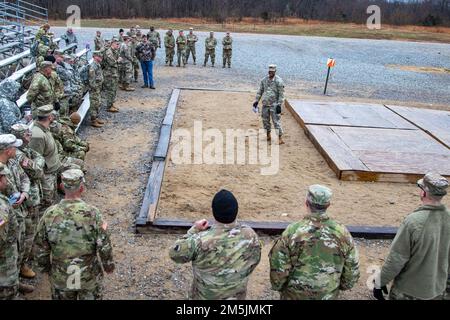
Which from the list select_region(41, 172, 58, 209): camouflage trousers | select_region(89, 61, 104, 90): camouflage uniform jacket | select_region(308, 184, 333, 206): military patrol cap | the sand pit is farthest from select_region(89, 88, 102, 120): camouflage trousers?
select_region(308, 184, 333, 206): military patrol cap

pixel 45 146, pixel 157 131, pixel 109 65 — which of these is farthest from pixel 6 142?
pixel 109 65

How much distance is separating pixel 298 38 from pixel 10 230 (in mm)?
30989

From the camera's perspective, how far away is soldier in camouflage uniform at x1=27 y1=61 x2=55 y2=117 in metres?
7.38

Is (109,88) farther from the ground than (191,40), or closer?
closer

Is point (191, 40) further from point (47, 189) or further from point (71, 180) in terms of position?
point (71, 180)

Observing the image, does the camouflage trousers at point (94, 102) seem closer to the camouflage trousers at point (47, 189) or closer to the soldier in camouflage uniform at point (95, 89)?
the soldier in camouflage uniform at point (95, 89)

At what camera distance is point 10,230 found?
3.69m

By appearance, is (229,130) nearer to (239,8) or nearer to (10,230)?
(10,230)

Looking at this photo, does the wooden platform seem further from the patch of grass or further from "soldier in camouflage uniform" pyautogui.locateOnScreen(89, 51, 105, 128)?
the patch of grass

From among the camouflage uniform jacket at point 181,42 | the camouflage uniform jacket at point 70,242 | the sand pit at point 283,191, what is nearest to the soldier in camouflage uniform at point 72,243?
the camouflage uniform jacket at point 70,242

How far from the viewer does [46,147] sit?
5324 mm

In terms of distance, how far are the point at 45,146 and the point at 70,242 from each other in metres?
2.38

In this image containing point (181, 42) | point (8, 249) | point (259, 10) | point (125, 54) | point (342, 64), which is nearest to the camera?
point (8, 249)

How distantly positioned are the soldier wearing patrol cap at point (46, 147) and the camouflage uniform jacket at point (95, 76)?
15.1 ft
